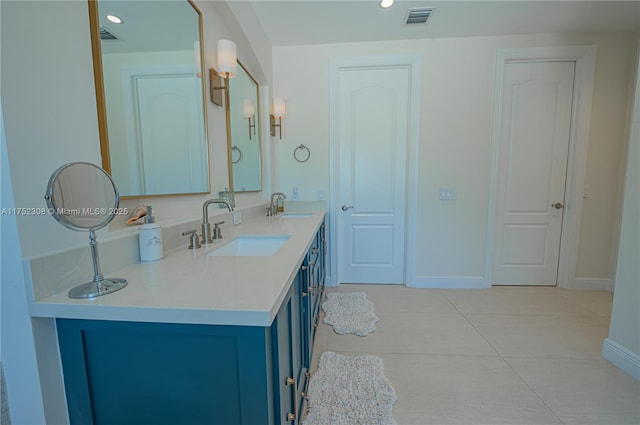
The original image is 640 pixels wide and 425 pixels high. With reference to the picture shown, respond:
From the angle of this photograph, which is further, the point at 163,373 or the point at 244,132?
the point at 244,132

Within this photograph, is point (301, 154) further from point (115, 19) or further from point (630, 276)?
point (630, 276)

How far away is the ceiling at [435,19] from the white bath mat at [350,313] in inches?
101

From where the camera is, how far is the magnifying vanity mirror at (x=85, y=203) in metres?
0.66

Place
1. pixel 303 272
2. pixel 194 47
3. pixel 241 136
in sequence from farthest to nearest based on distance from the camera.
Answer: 1. pixel 241 136
2. pixel 194 47
3. pixel 303 272

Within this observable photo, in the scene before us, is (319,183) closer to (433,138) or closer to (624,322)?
(433,138)

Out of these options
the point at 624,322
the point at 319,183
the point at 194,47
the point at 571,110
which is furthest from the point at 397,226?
the point at 194,47

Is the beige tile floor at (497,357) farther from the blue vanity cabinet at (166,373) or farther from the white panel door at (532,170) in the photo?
the blue vanity cabinet at (166,373)

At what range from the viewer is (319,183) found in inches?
115

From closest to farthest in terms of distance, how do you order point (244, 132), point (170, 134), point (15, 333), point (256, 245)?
point (15, 333)
point (170, 134)
point (256, 245)
point (244, 132)

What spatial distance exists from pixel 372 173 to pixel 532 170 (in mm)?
1672

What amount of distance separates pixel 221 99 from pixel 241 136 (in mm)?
381

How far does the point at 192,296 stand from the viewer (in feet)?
2.30

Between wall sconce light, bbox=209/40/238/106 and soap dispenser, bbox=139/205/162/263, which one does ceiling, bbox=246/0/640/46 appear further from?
soap dispenser, bbox=139/205/162/263

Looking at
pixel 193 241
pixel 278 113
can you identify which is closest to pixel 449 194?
pixel 278 113
